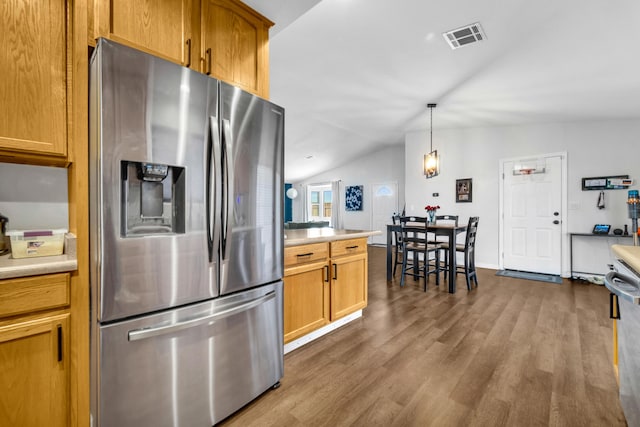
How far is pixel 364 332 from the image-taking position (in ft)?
8.70

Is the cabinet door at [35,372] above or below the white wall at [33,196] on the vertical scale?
below

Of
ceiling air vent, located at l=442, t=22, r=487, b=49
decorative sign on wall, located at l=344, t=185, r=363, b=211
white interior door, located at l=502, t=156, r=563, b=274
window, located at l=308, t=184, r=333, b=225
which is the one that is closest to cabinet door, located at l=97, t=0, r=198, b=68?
ceiling air vent, located at l=442, t=22, r=487, b=49

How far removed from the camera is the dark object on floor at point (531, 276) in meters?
4.54

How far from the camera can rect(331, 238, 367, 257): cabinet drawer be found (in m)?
2.52

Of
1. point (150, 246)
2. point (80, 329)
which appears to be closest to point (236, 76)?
point (150, 246)

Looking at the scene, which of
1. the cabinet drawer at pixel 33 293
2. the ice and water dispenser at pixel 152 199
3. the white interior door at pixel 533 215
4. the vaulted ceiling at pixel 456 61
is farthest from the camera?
the white interior door at pixel 533 215

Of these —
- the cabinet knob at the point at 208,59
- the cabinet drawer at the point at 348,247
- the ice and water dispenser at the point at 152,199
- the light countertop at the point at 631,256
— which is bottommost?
the cabinet drawer at the point at 348,247

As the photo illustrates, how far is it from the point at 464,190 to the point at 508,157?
90cm

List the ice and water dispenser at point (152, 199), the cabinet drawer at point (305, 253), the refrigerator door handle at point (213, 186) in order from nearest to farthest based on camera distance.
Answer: the ice and water dispenser at point (152, 199)
the refrigerator door handle at point (213, 186)
the cabinet drawer at point (305, 253)

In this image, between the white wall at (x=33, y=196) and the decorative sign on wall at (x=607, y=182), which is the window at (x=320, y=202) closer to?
the decorative sign on wall at (x=607, y=182)

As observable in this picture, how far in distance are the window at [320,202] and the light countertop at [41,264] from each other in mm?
8924

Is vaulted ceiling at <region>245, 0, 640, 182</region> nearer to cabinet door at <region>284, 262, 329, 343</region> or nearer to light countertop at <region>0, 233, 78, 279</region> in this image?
light countertop at <region>0, 233, 78, 279</region>

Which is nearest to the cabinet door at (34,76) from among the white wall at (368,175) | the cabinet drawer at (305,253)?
the cabinet drawer at (305,253)

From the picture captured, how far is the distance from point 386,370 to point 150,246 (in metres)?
1.68
